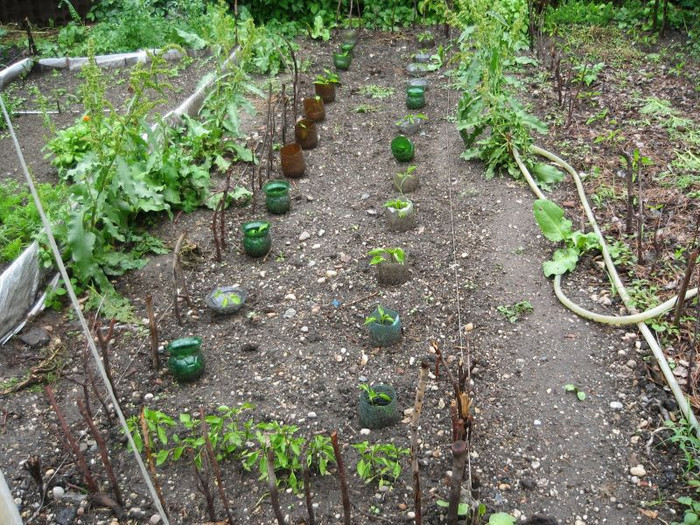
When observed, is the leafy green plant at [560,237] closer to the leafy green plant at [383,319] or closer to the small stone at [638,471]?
the leafy green plant at [383,319]

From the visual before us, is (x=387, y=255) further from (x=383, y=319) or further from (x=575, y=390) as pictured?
(x=575, y=390)

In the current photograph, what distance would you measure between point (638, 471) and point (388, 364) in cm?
113

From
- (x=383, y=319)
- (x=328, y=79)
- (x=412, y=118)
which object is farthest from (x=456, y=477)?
(x=328, y=79)

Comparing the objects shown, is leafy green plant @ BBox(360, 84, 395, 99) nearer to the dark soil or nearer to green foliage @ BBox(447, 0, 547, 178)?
green foliage @ BBox(447, 0, 547, 178)

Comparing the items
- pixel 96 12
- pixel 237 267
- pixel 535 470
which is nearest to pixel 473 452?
pixel 535 470

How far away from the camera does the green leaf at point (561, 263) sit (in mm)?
3573

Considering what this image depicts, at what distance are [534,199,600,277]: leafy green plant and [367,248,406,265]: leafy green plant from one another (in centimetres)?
81

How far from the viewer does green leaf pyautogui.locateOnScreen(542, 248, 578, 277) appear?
11.7 feet

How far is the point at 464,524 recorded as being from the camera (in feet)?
7.64

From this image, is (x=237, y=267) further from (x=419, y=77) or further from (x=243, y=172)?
(x=419, y=77)

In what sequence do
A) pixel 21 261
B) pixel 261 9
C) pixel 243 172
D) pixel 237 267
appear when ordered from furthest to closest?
pixel 261 9
pixel 243 172
pixel 237 267
pixel 21 261

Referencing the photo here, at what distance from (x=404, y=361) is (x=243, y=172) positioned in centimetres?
229

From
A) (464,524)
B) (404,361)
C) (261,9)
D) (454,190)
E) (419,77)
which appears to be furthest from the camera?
(261,9)

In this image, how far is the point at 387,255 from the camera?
3.63 metres
